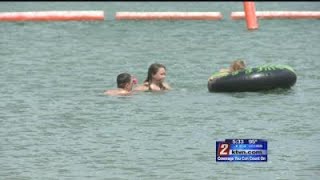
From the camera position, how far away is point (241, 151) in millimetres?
24031

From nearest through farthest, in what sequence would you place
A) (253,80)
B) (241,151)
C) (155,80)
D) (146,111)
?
(241,151) < (146,111) < (155,80) < (253,80)

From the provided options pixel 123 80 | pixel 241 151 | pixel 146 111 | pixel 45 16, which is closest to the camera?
pixel 241 151

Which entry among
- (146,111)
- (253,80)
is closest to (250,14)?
(253,80)

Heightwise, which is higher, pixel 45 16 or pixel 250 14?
pixel 45 16

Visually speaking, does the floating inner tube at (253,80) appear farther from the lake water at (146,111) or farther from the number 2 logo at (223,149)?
the number 2 logo at (223,149)

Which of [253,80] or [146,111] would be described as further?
[253,80]

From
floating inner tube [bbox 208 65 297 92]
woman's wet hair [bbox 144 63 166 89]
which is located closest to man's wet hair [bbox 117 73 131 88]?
woman's wet hair [bbox 144 63 166 89]

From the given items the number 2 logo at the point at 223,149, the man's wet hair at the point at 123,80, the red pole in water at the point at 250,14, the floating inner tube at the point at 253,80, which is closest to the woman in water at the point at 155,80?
the man's wet hair at the point at 123,80

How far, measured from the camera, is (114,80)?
4147 centimetres

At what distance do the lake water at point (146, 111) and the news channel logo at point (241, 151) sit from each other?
384mm

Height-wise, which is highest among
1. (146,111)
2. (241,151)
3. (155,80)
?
(155,80)

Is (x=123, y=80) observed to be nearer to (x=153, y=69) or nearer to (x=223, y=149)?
(x=153, y=69)

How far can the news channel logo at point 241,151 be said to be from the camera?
23953mm

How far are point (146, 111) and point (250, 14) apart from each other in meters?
25.9
